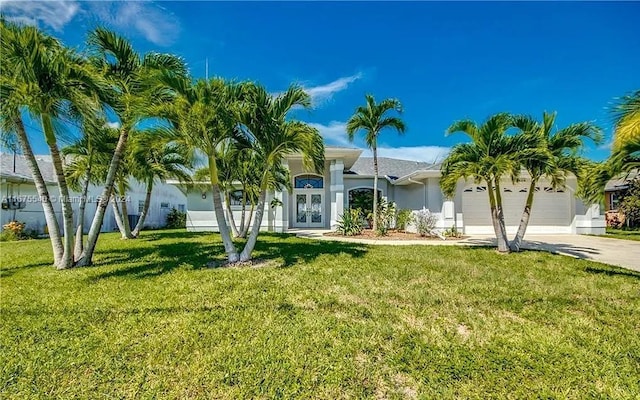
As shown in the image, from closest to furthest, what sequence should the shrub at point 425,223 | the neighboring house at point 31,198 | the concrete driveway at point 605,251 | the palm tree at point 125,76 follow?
the palm tree at point 125,76
the concrete driveway at point 605,251
the shrub at point 425,223
the neighboring house at point 31,198

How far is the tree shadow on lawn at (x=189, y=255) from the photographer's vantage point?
8117 mm

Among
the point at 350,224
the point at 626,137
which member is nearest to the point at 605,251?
the point at 626,137

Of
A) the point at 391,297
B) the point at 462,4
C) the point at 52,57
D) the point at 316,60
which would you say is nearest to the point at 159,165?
the point at 52,57

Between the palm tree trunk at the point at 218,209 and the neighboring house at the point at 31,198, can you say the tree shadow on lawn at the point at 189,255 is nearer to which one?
the palm tree trunk at the point at 218,209

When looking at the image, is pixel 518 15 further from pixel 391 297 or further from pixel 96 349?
pixel 96 349

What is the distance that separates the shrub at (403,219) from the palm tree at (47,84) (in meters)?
14.5

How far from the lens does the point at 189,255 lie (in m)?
9.87

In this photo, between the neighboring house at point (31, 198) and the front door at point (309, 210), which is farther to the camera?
the front door at point (309, 210)

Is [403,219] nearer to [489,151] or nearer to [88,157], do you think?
[489,151]

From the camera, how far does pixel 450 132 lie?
10.4 metres

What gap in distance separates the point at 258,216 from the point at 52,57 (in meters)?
5.84

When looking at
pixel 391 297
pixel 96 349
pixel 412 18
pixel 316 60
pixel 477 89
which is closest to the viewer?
pixel 96 349

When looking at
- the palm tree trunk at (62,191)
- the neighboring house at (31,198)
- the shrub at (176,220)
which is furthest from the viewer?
the shrub at (176,220)

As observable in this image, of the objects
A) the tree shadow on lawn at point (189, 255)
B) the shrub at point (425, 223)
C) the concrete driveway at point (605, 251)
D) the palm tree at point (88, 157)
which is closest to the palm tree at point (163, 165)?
the palm tree at point (88, 157)
